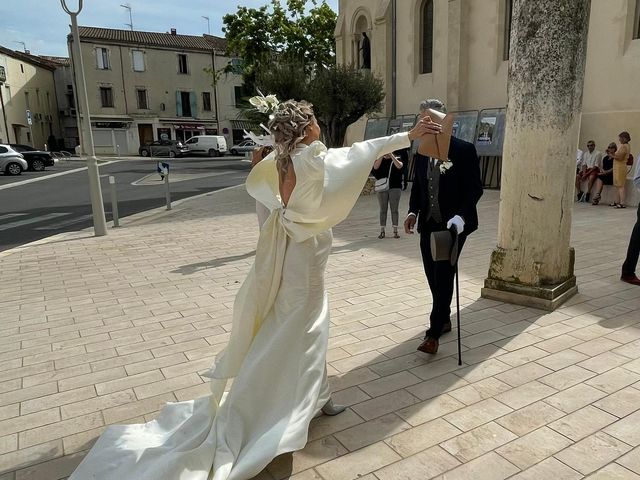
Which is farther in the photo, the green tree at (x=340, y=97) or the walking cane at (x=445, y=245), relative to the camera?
the green tree at (x=340, y=97)

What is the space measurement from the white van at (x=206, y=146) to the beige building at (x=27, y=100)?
13.6 metres

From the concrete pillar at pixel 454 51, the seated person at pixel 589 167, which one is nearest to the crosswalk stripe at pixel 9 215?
the concrete pillar at pixel 454 51

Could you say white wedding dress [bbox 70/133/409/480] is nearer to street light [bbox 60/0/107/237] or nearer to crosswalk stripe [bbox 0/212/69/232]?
street light [bbox 60/0/107/237]

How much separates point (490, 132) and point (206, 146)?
31.4 m

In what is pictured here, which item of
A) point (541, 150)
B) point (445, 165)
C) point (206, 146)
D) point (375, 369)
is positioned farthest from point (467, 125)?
point (206, 146)

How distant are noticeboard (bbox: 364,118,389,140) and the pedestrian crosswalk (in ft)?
36.5

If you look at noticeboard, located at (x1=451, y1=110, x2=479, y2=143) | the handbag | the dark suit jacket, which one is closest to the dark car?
noticeboard, located at (x1=451, y1=110, x2=479, y2=143)

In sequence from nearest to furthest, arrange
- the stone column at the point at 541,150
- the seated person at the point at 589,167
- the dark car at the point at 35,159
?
the stone column at the point at 541,150
the seated person at the point at 589,167
the dark car at the point at 35,159

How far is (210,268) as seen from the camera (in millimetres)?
7047

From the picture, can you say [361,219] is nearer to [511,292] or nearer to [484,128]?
[511,292]

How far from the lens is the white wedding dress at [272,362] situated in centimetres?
253

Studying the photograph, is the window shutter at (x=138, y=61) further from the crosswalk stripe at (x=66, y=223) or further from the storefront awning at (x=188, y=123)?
the crosswalk stripe at (x=66, y=223)

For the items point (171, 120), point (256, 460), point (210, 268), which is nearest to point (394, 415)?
point (256, 460)

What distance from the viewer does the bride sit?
255 centimetres
